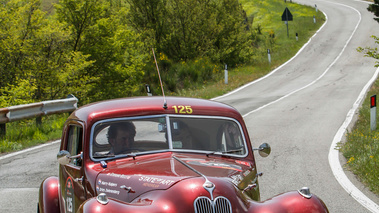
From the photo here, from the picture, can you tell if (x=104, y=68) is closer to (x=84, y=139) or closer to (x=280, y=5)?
(x=84, y=139)

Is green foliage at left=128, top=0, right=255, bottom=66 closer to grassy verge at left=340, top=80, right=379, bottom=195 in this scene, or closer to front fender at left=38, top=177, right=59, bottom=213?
grassy verge at left=340, top=80, right=379, bottom=195

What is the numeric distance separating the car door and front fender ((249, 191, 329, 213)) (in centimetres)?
168

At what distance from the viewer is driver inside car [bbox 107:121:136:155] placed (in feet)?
17.2

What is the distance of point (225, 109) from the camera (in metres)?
5.74

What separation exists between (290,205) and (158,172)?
110cm

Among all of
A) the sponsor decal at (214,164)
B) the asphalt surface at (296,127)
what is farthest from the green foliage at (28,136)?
the sponsor decal at (214,164)

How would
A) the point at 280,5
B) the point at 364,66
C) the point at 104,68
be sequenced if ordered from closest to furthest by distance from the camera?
the point at 104,68 → the point at 364,66 → the point at 280,5

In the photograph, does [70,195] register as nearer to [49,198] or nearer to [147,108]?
[49,198]

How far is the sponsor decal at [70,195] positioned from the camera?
543 cm

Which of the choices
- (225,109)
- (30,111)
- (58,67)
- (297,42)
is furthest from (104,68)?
(225,109)

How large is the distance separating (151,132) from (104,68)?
77.4 feet

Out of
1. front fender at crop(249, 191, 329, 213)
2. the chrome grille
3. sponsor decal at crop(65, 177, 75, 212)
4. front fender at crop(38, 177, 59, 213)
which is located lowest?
front fender at crop(38, 177, 59, 213)

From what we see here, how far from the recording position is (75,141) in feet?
18.7

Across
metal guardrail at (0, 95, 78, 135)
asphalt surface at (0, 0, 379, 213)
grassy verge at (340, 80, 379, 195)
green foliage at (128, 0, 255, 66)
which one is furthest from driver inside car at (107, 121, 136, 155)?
green foliage at (128, 0, 255, 66)
